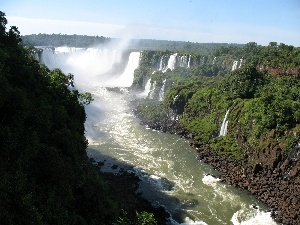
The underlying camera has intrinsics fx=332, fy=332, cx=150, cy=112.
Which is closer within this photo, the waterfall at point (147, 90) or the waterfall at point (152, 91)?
the waterfall at point (152, 91)

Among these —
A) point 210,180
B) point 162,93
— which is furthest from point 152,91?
point 210,180

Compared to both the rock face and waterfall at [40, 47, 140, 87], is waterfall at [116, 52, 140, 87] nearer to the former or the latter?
waterfall at [40, 47, 140, 87]

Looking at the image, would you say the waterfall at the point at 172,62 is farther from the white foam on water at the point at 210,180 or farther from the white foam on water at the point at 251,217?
the white foam on water at the point at 251,217

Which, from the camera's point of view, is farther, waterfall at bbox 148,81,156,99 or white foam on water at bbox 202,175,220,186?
waterfall at bbox 148,81,156,99

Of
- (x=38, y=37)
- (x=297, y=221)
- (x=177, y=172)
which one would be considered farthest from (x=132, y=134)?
(x=38, y=37)

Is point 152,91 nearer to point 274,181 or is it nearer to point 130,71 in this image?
point 130,71

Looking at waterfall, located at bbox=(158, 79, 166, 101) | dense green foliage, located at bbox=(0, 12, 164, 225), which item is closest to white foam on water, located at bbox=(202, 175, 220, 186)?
dense green foliage, located at bbox=(0, 12, 164, 225)

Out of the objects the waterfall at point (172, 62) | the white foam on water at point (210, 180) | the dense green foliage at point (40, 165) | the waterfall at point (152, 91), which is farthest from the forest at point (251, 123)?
the waterfall at point (172, 62)
